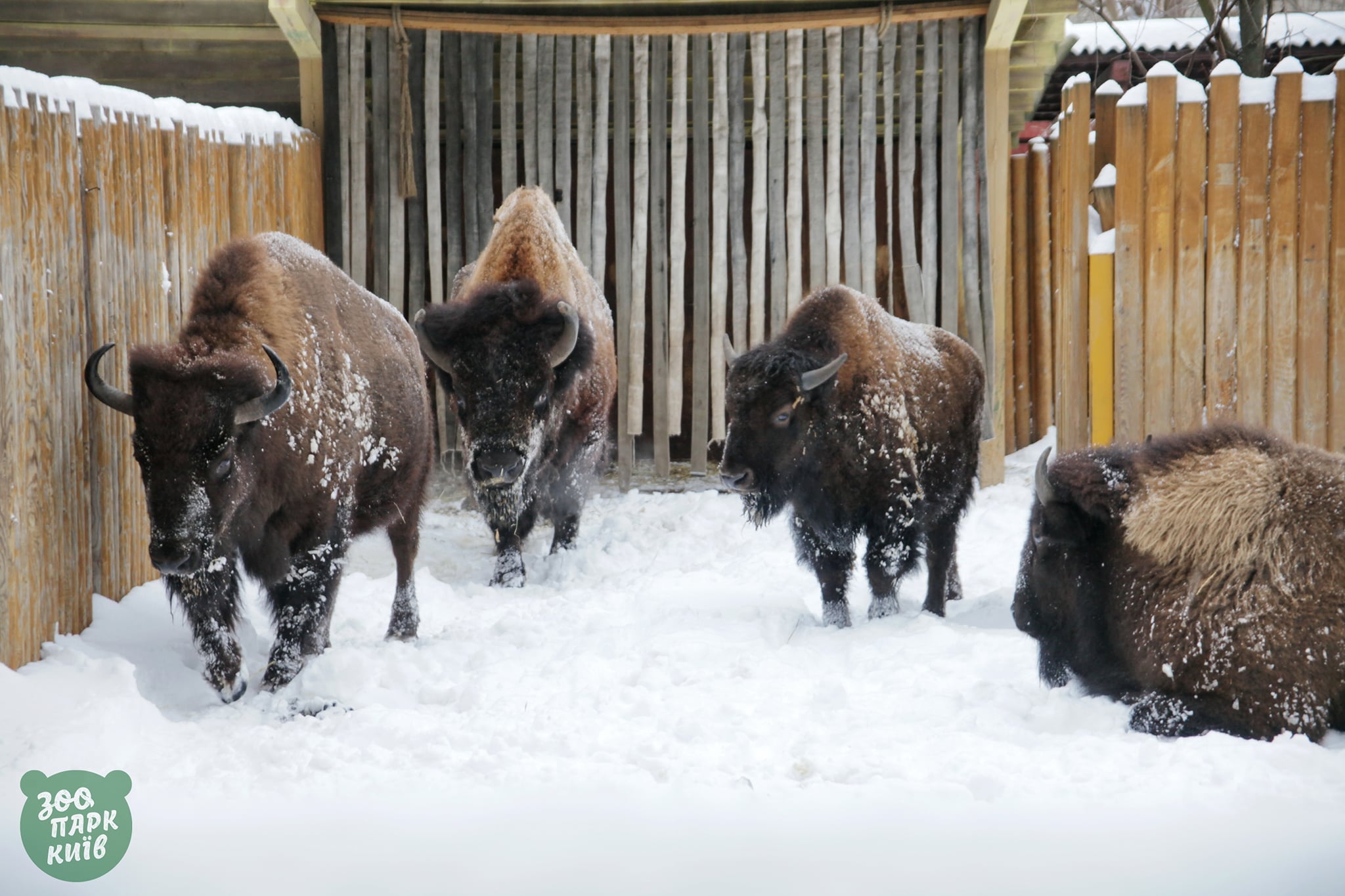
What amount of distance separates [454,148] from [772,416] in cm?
455

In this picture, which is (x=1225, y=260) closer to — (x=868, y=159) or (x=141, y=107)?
(x=868, y=159)

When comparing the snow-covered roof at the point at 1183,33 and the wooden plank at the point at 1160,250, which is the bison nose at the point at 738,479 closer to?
the wooden plank at the point at 1160,250

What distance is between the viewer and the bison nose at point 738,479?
5.39 metres

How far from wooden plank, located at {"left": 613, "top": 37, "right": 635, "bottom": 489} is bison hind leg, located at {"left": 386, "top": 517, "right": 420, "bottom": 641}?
3524 millimetres

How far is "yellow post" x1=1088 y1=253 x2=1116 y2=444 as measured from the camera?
6930 millimetres

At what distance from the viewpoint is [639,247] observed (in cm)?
908

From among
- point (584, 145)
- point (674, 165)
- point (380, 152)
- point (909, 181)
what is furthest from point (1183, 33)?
point (380, 152)

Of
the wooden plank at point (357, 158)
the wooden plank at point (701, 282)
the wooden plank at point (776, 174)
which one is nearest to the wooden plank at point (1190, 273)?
the wooden plank at point (776, 174)

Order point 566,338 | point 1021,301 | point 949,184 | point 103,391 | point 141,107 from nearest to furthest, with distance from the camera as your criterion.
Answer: point 103,391
point 141,107
point 566,338
point 949,184
point 1021,301

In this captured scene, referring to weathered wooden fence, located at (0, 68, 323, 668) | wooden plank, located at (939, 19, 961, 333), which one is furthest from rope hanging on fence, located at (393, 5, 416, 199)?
wooden plank, located at (939, 19, 961, 333)

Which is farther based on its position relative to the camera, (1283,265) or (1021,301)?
(1021,301)

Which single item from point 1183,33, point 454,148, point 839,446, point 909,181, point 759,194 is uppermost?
point 1183,33

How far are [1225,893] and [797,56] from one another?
7.51 metres

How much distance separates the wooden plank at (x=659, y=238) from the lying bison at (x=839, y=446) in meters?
3.19
